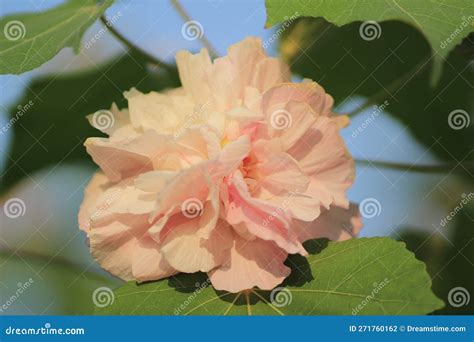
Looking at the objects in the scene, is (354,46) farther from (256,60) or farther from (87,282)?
(87,282)

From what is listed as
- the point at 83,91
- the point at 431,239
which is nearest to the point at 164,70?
the point at 83,91

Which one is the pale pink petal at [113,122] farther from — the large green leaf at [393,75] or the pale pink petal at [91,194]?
the large green leaf at [393,75]

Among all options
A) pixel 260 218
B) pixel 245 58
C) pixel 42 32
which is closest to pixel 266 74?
pixel 245 58

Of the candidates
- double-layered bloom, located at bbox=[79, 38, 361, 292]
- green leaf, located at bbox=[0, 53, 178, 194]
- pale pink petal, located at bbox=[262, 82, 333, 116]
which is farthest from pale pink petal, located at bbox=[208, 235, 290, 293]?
green leaf, located at bbox=[0, 53, 178, 194]

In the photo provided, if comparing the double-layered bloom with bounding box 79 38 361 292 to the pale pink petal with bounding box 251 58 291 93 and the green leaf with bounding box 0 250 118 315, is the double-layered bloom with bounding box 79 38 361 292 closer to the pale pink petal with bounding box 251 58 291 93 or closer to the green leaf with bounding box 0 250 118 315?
the pale pink petal with bounding box 251 58 291 93

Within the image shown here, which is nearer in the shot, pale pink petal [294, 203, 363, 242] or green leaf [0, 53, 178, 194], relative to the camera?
pale pink petal [294, 203, 363, 242]
